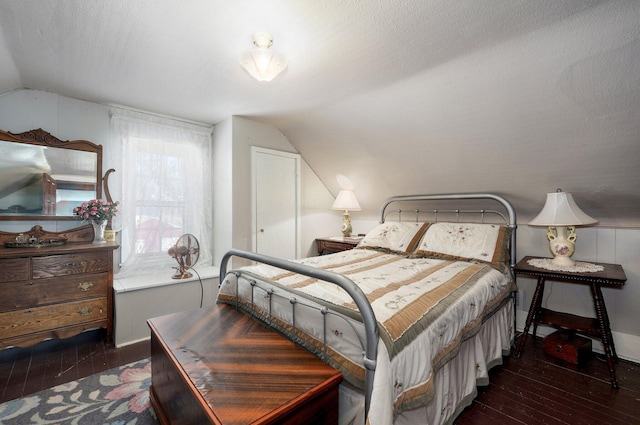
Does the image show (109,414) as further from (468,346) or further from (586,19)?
(586,19)

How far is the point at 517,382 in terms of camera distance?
78.5 inches

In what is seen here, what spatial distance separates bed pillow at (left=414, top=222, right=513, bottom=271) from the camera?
2.42m

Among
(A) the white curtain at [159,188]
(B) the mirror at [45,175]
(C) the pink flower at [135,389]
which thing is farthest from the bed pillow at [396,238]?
(B) the mirror at [45,175]

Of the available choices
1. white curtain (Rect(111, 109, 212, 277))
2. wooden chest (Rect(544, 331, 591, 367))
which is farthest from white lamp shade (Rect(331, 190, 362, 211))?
wooden chest (Rect(544, 331, 591, 367))

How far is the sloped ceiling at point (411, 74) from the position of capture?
150 centimetres

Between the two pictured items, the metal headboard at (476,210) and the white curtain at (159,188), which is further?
the white curtain at (159,188)

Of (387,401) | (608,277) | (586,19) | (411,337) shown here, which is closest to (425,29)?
(586,19)

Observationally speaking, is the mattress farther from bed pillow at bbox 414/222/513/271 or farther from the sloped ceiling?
the sloped ceiling

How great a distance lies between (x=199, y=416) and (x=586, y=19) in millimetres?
2482

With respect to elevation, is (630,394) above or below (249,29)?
below

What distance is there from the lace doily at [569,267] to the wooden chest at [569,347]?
0.59 metres

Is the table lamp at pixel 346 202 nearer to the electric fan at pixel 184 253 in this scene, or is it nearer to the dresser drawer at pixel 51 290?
the electric fan at pixel 184 253

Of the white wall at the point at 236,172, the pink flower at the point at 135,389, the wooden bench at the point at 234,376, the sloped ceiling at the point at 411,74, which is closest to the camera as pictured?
the wooden bench at the point at 234,376

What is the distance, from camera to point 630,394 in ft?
6.13
